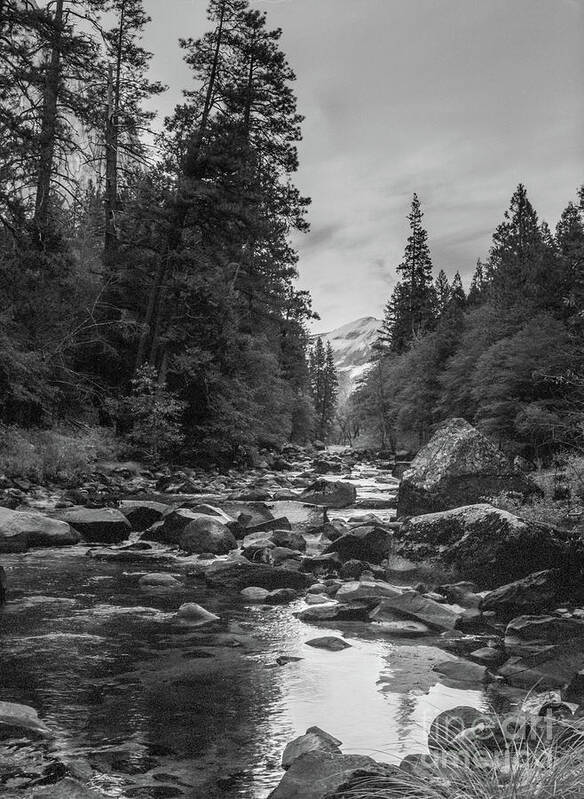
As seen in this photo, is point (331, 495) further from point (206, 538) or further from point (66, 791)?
point (66, 791)

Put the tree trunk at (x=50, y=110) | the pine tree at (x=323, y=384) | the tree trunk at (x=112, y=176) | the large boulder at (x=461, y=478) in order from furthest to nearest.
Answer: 1. the pine tree at (x=323, y=384)
2. the tree trunk at (x=112, y=176)
3. the large boulder at (x=461, y=478)
4. the tree trunk at (x=50, y=110)

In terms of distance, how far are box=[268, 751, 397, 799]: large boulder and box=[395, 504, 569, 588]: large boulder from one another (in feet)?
16.6

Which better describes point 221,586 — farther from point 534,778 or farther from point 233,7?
point 233,7

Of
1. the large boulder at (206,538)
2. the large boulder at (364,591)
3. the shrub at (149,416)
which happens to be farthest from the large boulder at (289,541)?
the shrub at (149,416)

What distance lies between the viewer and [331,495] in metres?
16.0

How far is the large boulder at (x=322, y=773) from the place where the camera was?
253 centimetres

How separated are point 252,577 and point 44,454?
36.5 feet

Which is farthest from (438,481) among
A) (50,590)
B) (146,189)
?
(146,189)

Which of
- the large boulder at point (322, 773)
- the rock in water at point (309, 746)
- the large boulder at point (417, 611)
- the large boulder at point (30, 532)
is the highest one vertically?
the large boulder at point (30, 532)

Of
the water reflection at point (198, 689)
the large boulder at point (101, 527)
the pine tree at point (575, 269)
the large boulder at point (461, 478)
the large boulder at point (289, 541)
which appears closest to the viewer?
the water reflection at point (198, 689)

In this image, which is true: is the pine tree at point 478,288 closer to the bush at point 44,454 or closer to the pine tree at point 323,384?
the pine tree at point 323,384

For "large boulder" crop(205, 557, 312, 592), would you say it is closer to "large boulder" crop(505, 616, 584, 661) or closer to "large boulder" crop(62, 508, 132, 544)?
"large boulder" crop(505, 616, 584, 661)

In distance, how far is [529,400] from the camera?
Result: 25.0 meters

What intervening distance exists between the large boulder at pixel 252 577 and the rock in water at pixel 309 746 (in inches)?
168
